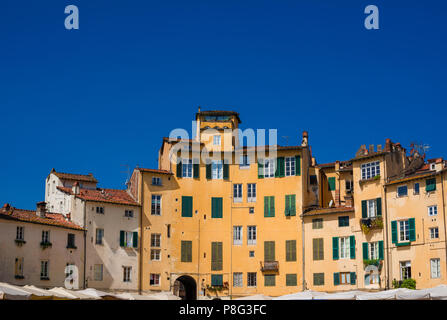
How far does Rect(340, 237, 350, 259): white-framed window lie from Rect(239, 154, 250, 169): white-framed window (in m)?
13.1

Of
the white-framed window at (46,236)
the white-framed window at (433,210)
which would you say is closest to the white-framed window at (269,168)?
the white-framed window at (433,210)

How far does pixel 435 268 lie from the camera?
207 feet

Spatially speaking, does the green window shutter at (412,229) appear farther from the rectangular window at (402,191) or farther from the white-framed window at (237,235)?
the white-framed window at (237,235)

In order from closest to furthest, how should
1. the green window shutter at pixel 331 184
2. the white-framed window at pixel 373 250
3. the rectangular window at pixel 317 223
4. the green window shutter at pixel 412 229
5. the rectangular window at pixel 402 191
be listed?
1. the green window shutter at pixel 412 229
2. the rectangular window at pixel 402 191
3. the white-framed window at pixel 373 250
4. the rectangular window at pixel 317 223
5. the green window shutter at pixel 331 184

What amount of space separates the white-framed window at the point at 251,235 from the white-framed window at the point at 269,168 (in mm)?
5552

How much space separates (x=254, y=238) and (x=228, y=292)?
6009 mm

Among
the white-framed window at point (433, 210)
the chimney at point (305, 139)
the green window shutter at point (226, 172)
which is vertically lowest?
the white-framed window at point (433, 210)

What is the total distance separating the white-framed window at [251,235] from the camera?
75.5 meters

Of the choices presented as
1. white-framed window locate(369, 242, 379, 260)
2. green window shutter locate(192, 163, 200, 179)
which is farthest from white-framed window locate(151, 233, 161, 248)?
white-framed window locate(369, 242, 379, 260)

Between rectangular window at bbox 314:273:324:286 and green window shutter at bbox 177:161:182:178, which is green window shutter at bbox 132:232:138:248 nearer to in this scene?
green window shutter at bbox 177:161:182:178

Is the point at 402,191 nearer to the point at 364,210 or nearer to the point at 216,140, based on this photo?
the point at 364,210
